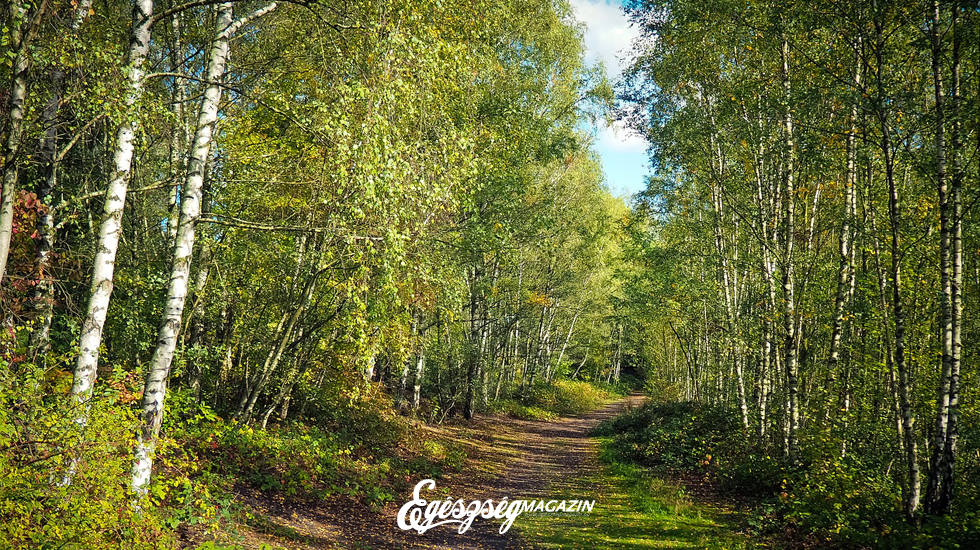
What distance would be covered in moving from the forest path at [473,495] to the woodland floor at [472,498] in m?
0.01

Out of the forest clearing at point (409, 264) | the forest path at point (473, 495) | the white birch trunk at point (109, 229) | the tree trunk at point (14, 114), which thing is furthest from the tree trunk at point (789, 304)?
the tree trunk at point (14, 114)

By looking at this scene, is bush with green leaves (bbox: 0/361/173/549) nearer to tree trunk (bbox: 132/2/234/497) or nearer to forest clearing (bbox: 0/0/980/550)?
forest clearing (bbox: 0/0/980/550)

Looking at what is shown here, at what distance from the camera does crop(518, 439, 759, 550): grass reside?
8156 mm

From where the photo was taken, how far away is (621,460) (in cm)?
1546

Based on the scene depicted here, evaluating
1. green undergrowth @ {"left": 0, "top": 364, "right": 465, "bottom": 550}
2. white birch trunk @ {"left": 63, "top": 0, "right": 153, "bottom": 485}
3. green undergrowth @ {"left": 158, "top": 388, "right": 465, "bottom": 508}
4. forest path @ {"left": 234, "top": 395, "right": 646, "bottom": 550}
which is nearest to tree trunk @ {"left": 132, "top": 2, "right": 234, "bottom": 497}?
green undergrowth @ {"left": 0, "top": 364, "right": 465, "bottom": 550}

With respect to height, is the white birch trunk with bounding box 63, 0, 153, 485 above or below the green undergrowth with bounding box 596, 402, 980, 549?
above

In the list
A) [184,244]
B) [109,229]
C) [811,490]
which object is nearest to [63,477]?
[109,229]

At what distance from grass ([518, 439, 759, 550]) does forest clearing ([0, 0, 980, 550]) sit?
96mm

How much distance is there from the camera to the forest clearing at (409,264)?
564 centimetres

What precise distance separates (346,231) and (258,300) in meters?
5.44

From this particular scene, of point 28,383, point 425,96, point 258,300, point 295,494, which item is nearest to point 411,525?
point 295,494

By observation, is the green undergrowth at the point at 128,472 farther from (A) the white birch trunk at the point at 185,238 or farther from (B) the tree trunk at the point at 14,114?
(B) the tree trunk at the point at 14,114

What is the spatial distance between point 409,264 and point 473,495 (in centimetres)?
627

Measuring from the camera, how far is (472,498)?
1089 centimetres
